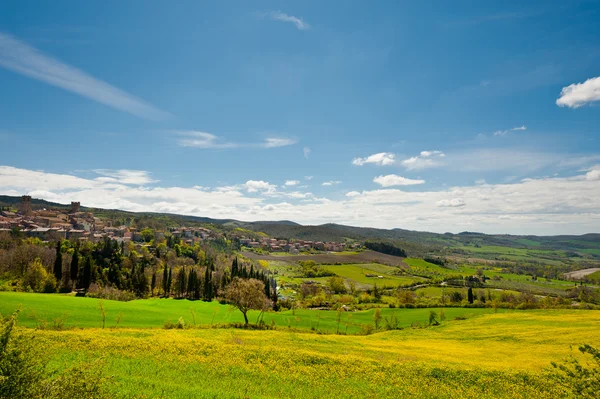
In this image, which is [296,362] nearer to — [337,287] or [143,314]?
[143,314]

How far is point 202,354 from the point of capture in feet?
116

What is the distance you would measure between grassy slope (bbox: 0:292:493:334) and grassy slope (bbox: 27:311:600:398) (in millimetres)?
16113

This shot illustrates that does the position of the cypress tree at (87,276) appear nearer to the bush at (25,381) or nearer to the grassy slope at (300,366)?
the grassy slope at (300,366)

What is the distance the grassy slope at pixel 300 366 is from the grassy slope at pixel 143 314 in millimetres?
16113

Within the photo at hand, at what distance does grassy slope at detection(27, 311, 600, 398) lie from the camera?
26.9 meters

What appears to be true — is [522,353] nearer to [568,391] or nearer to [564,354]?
[564,354]

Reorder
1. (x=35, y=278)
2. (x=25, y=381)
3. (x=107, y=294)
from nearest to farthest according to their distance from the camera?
(x=25, y=381) → (x=107, y=294) → (x=35, y=278)

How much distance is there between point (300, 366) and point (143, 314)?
47.1 meters

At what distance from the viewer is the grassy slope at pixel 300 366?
2686cm

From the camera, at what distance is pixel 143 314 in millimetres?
66375

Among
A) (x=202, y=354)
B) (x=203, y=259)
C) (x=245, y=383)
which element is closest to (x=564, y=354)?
(x=245, y=383)

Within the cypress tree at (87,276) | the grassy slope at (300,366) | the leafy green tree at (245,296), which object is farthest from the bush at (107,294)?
the grassy slope at (300,366)

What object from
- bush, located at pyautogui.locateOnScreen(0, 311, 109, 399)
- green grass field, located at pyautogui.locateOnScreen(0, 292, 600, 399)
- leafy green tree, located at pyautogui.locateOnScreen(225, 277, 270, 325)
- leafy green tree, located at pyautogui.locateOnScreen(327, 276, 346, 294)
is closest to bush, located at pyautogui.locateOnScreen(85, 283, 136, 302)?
green grass field, located at pyautogui.locateOnScreen(0, 292, 600, 399)

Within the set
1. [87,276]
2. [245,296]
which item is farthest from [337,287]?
[87,276]
